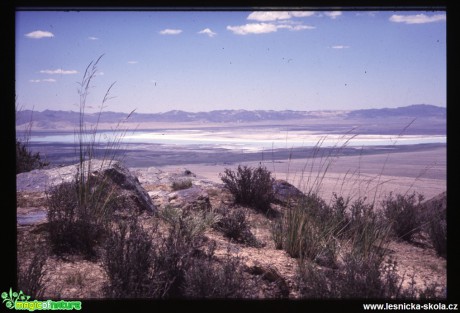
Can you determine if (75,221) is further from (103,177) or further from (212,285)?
(212,285)

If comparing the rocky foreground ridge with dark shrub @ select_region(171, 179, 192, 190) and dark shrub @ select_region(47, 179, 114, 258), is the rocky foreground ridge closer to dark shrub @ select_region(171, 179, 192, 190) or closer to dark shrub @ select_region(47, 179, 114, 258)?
dark shrub @ select_region(47, 179, 114, 258)

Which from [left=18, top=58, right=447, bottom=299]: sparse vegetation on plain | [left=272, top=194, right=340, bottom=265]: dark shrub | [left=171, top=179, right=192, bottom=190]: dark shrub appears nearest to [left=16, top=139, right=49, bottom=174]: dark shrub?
[left=18, top=58, right=447, bottom=299]: sparse vegetation on plain

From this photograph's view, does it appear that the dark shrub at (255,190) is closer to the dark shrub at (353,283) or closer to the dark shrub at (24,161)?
the dark shrub at (353,283)

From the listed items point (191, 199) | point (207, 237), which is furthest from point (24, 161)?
point (207, 237)

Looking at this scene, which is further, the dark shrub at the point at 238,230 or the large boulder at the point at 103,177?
the large boulder at the point at 103,177

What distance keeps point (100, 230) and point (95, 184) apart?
90 centimetres

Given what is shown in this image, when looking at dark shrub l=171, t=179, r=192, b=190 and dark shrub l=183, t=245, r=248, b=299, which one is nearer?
dark shrub l=183, t=245, r=248, b=299

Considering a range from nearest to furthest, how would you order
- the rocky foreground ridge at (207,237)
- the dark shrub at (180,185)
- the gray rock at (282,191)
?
the rocky foreground ridge at (207,237)
the gray rock at (282,191)
the dark shrub at (180,185)

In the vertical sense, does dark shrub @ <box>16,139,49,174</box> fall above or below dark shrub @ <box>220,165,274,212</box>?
above

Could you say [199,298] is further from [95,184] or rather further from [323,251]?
[95,184]

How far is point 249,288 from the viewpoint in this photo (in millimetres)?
3191

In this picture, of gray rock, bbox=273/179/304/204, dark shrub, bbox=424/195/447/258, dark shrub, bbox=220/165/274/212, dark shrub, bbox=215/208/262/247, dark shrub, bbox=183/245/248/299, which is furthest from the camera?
gray rock, bbox=273/179/304/204

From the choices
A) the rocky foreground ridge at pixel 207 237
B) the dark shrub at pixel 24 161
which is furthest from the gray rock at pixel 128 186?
the dark shrub at pixel 24 161
